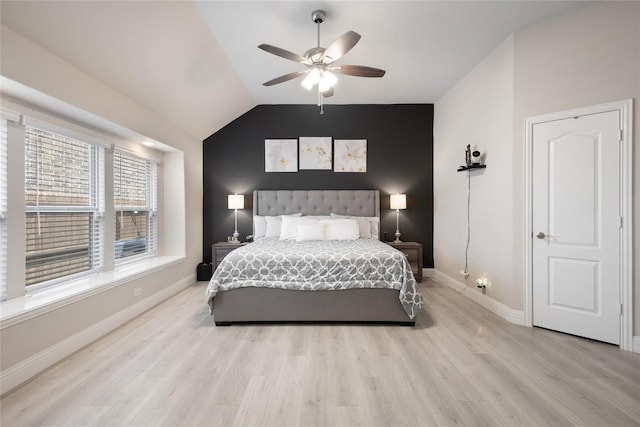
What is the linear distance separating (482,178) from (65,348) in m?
4.58

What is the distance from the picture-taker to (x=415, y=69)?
141 inches

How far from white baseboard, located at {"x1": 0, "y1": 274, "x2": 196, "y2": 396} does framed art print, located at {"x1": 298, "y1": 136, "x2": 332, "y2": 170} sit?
9.97 ft

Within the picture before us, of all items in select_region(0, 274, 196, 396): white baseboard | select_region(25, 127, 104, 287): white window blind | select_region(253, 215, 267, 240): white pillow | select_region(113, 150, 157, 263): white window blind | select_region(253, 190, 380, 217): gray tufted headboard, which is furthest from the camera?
select_region(253, 190, 380, 217): gray tufted headboard

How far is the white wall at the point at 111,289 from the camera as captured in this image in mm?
1821

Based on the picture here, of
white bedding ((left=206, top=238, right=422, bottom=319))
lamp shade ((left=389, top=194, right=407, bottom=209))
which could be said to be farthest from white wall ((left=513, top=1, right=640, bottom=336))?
lamp shade ((left=389, top=194, right=407, bottom=209))

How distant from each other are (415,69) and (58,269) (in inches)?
181

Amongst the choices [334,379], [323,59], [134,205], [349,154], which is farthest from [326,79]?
[134,205]

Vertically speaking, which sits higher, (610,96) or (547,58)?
(547,58)

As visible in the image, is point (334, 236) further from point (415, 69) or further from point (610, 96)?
point (610, 96)

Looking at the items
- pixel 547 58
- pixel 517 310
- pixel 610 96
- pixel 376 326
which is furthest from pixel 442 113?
pixel 376 326

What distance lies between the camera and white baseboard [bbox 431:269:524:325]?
9.32 ft

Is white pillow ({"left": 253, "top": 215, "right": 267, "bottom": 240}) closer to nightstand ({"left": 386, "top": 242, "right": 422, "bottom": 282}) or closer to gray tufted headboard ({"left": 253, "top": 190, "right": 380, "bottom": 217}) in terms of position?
gray tufted headboard ({"left": 253, "top": 190, "right": 380, "bottom": 217})

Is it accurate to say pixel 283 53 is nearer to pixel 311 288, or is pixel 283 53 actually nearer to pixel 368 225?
pixel 311 288

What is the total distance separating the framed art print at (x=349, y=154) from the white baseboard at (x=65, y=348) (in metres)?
3.38
